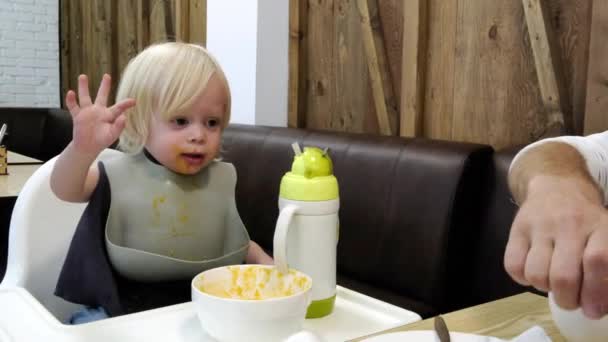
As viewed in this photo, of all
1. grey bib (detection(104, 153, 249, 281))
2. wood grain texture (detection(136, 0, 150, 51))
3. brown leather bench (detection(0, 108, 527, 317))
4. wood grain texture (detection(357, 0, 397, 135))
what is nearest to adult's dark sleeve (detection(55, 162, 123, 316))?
grey bib (detection(104, 153, 249, 281))

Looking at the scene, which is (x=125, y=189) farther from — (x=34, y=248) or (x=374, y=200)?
(x=374, y=200)

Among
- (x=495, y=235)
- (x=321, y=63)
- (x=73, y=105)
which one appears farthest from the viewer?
(x=321, y=63)

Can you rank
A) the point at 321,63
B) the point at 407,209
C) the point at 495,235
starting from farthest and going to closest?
the point at 321,63 < the point at 407,209 < the point at 495,235

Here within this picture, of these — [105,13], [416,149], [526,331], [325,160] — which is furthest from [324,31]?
[105,13]

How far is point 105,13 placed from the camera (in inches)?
196

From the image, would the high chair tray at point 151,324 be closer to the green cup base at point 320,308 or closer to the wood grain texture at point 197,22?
the green cup base at point 320,308

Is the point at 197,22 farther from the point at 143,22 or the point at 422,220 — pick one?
the point at 422,220

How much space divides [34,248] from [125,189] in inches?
13.1

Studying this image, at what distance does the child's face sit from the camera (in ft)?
3.81

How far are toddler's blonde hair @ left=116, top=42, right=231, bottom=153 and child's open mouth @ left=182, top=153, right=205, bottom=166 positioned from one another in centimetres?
8

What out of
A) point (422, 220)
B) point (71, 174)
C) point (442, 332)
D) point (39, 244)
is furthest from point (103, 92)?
point (422, 220)

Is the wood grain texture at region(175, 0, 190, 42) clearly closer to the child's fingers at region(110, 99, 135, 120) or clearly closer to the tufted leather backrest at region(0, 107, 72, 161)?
the tufted leather backrest at region(0, 107, 72, 161)

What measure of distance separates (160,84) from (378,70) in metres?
1.39

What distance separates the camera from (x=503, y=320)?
83 centimetres
